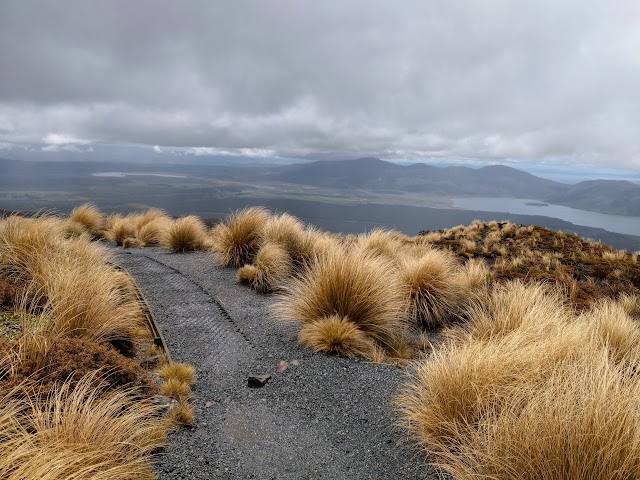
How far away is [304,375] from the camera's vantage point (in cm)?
502

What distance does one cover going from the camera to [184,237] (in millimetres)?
12594

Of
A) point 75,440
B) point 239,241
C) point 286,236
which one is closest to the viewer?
point 75,440

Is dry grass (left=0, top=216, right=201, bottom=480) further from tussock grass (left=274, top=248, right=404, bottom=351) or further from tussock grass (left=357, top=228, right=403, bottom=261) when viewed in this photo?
tussock grass (left=357, top=228, right=403, bottom=261)

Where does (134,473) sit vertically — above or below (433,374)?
below

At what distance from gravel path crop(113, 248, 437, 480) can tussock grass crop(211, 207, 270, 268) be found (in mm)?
3151

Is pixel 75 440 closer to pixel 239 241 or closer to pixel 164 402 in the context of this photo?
pixel 164 402

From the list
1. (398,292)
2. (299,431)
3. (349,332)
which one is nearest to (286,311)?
(349,332)

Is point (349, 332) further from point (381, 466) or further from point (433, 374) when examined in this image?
point (381, 466)

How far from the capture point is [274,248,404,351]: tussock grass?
627cm

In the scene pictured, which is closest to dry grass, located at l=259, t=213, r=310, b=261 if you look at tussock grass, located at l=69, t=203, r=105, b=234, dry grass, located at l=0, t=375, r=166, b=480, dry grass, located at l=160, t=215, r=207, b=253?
dry grass, located at l=160, t=215, r=207, b=253

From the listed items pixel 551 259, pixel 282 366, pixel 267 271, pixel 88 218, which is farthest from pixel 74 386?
pixel 551 259

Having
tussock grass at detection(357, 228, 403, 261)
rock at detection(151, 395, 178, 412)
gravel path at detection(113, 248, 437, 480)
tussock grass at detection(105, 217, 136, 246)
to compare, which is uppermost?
tussock grass at detection(357, 228, 403, 261)

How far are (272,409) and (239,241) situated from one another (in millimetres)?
6809

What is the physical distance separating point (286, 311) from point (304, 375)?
177cm
